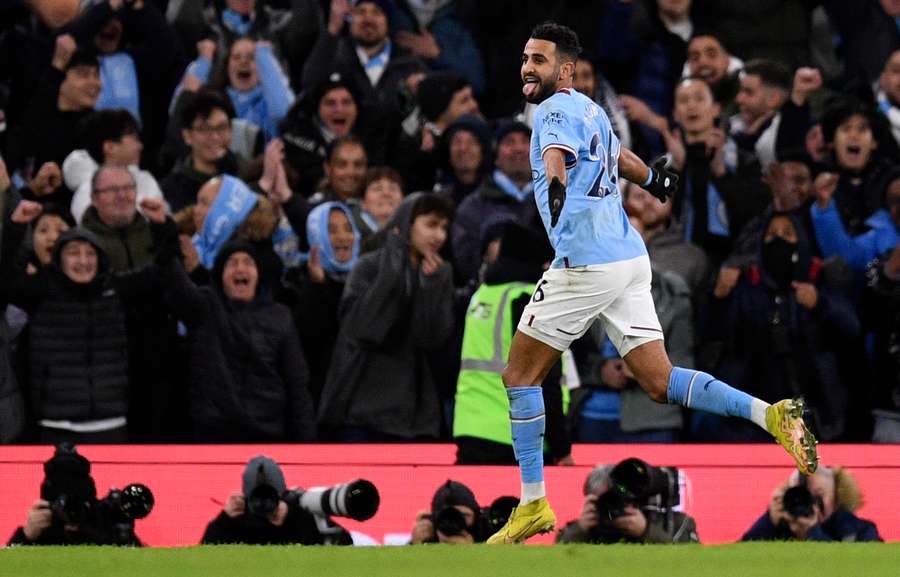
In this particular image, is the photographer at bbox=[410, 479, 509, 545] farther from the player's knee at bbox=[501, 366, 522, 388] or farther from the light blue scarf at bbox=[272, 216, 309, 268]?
the light blue scarf at bbox=[272, 216, 309, 268]

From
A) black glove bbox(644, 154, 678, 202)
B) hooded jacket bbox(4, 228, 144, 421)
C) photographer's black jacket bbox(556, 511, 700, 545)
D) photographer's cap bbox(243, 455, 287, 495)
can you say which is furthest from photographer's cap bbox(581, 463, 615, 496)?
hooded jacket bbox(4, 228, 144, 421)

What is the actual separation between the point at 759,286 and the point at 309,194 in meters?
3.32

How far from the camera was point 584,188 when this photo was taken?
7.31m

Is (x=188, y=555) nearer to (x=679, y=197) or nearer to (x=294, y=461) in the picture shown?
(x=294, y=461)

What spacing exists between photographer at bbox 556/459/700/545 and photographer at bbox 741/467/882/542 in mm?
375

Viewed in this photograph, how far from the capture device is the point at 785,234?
10.8 meters

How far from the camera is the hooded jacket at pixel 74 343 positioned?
33.7 feet

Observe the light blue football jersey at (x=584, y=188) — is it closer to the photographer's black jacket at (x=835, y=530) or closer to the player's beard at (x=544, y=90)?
the player's beard at (x=544, y=90)

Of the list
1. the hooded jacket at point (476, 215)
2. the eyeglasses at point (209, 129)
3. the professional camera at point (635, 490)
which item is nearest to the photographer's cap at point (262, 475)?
the professional camera at point (635, 490)

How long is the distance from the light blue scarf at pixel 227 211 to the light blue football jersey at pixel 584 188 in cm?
415

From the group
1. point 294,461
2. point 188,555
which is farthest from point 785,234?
point 188,555

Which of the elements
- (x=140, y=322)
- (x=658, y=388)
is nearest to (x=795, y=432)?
(x=658, y=388)

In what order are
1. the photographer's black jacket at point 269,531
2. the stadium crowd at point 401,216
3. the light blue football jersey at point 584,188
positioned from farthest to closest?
the stadium crowd at point 401,216
the photographer's black jacket at point 269,531
the light blue football jersey at point 584,188

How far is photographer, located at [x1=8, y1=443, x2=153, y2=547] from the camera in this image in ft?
26.1
